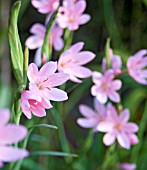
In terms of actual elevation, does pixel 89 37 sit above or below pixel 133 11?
below

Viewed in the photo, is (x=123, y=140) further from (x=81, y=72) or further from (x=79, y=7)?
(x=79, y=7)

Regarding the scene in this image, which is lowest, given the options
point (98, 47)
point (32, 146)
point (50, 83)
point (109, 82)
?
point (32, 146)

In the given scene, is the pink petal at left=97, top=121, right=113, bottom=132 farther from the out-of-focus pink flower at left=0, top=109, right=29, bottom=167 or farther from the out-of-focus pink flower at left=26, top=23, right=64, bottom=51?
the out-of-focus pink flower at left=0, top=109, right=29, bottom=167

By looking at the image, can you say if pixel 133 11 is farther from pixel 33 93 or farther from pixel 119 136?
pixel 33 93

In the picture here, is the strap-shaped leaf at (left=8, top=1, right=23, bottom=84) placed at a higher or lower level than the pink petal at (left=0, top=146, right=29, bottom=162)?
higher

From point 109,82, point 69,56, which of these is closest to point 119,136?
point 109,82

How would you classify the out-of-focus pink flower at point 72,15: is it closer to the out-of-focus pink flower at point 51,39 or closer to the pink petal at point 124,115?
the out-of-focus pink flower at point 51,39

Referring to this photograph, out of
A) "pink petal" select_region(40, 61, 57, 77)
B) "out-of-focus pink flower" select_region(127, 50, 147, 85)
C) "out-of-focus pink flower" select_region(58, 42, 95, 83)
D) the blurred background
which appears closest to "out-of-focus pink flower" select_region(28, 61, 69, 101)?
"pink petal" select_region(40, 61, 57, 77)
